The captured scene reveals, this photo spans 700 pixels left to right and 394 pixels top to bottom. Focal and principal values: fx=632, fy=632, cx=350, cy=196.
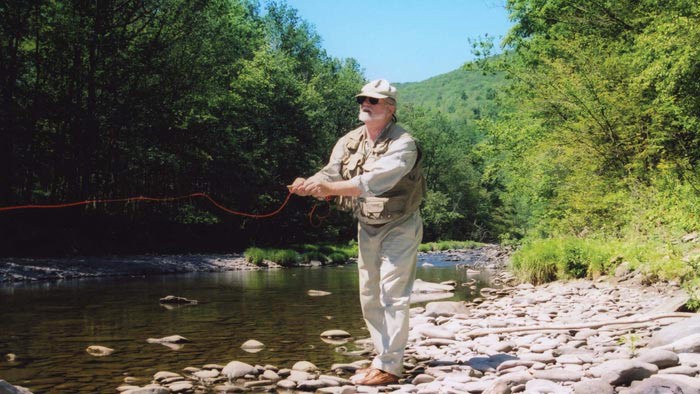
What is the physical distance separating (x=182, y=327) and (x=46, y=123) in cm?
1762

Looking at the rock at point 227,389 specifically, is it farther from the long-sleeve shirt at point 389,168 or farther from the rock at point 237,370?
the long-sleeve shirt at point 389,168

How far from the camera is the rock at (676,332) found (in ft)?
16.7

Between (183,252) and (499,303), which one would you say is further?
(183,252)

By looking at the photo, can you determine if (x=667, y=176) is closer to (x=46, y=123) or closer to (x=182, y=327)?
(x=182, y=327)

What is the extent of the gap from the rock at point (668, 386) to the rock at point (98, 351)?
5.17 m

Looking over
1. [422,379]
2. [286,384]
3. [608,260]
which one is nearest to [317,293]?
[608,260]

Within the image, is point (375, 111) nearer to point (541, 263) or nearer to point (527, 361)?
point (527, 361)

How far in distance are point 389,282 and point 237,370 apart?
1.62 meters

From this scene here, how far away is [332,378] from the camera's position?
→ 5.20m

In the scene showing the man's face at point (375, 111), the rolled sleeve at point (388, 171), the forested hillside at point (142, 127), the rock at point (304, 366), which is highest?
the forested hillside at point (142, 127)

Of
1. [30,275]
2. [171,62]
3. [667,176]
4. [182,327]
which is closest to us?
[182,327]

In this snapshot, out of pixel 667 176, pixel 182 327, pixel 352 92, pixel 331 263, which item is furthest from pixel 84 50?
pixel 352 92

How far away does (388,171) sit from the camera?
490 centimetres

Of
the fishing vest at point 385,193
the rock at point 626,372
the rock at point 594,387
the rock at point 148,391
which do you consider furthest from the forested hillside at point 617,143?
the rock at point 148,391
